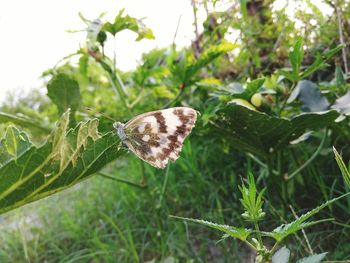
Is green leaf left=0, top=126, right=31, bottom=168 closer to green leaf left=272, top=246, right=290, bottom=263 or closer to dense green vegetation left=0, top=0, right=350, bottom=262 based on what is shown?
dense green vegetation left=0, top=0, right=350, bottom=262

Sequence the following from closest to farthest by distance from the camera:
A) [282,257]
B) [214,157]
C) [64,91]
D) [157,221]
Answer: [282,257] < [64,91] < [157,221] < [214,157]

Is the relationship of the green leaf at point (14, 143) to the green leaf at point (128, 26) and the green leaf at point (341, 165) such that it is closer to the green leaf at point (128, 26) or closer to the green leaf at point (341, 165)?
the green leaf at point (341, 165)

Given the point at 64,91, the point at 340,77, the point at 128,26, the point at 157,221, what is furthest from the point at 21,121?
the point at 340,77

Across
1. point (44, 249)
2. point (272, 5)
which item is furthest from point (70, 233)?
point (272, 5)

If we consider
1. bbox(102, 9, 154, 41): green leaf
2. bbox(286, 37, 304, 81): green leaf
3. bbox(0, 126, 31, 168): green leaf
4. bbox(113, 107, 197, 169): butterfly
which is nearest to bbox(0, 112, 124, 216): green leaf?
bbox(0, 126, 31, 168): green leaf

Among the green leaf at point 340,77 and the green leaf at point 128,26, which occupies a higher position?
the green leaf at point 128,26

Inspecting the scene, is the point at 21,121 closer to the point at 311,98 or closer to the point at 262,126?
the point at 262,126

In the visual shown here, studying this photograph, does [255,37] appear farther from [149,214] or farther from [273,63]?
[149,214]

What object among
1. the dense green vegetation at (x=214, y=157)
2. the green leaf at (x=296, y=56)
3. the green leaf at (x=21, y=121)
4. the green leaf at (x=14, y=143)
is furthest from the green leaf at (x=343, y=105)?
the green leaf at (x=21, y=121)

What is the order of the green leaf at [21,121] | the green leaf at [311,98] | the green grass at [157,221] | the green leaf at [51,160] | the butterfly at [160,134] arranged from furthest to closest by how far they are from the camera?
the green grass at [157,221]
the green leaf at [21,121]
the green leaf at [311,98]
the butterfly at [160,134]
the green leaf at [51,160]
